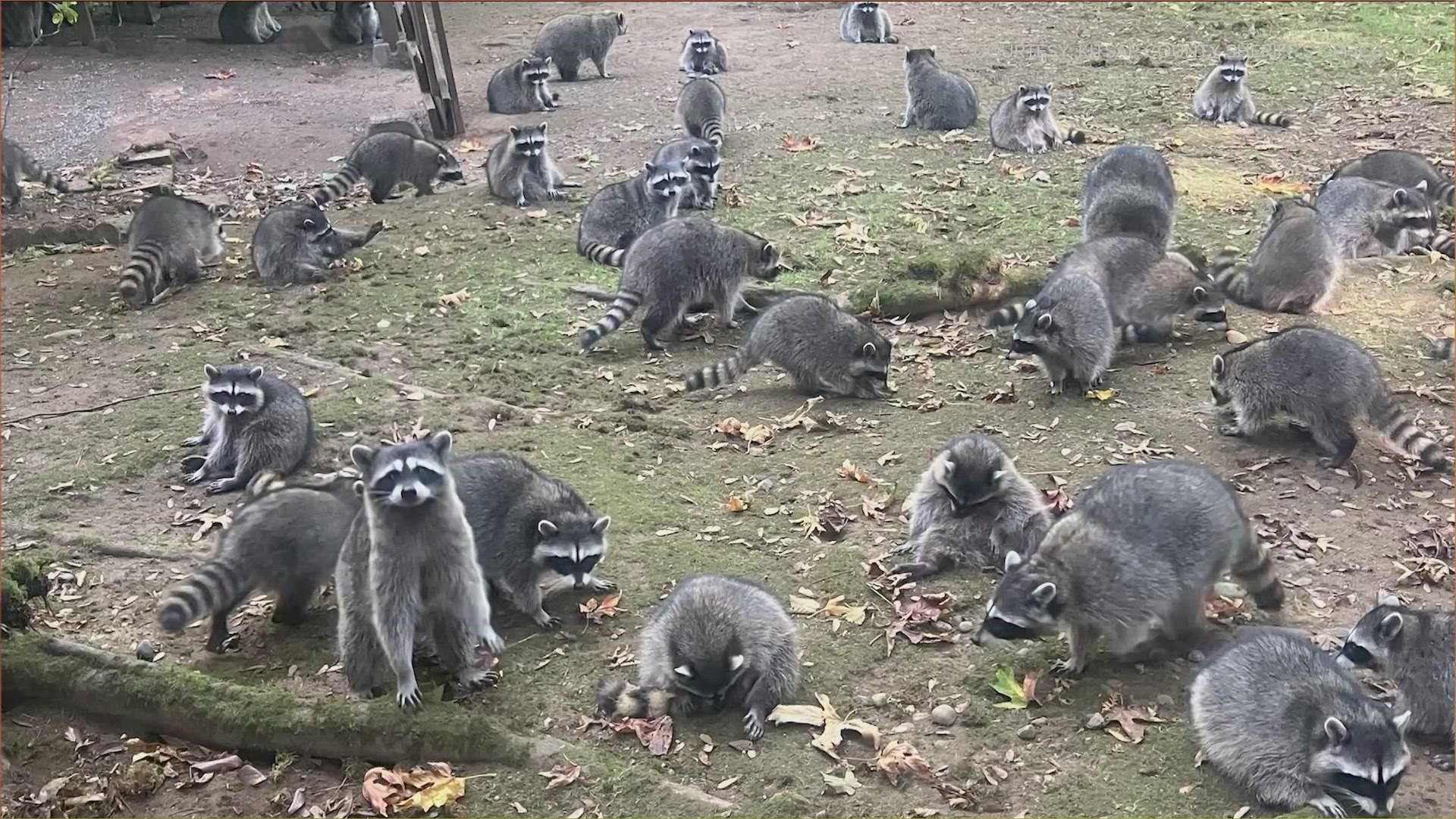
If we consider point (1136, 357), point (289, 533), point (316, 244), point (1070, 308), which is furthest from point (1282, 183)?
point (289, 533)

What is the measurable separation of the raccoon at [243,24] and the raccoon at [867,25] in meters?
8.67

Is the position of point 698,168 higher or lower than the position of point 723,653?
higher

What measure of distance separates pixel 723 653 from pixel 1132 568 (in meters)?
1.52

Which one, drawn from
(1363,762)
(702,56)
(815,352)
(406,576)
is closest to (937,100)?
(702,56)

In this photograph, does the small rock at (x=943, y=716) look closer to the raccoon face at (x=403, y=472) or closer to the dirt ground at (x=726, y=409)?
the dirt ground at (x=726, y=409)

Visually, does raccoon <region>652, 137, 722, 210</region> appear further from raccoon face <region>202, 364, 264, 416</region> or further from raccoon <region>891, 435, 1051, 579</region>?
raccoon <region>891, 435, 1051, 579</region>

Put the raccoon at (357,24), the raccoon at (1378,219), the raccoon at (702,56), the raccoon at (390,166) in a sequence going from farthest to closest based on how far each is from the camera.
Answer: the raccoon at (357,24)
the raccoon at (702,56)
the raccoon at (390,166)
the raccoon at (1378,219)

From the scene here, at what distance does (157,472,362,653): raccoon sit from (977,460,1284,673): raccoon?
8.51ft

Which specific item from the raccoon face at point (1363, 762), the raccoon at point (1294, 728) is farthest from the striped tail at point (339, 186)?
the raccoon face at point (1363, 762)

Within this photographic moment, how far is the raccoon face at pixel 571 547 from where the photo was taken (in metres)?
4.81

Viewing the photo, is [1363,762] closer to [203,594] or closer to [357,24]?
[203,594]

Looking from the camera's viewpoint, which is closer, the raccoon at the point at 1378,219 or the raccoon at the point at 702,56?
the raccoon at the point at 1378,219

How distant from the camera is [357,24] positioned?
17.7 meters

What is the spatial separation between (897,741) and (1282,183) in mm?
8242
